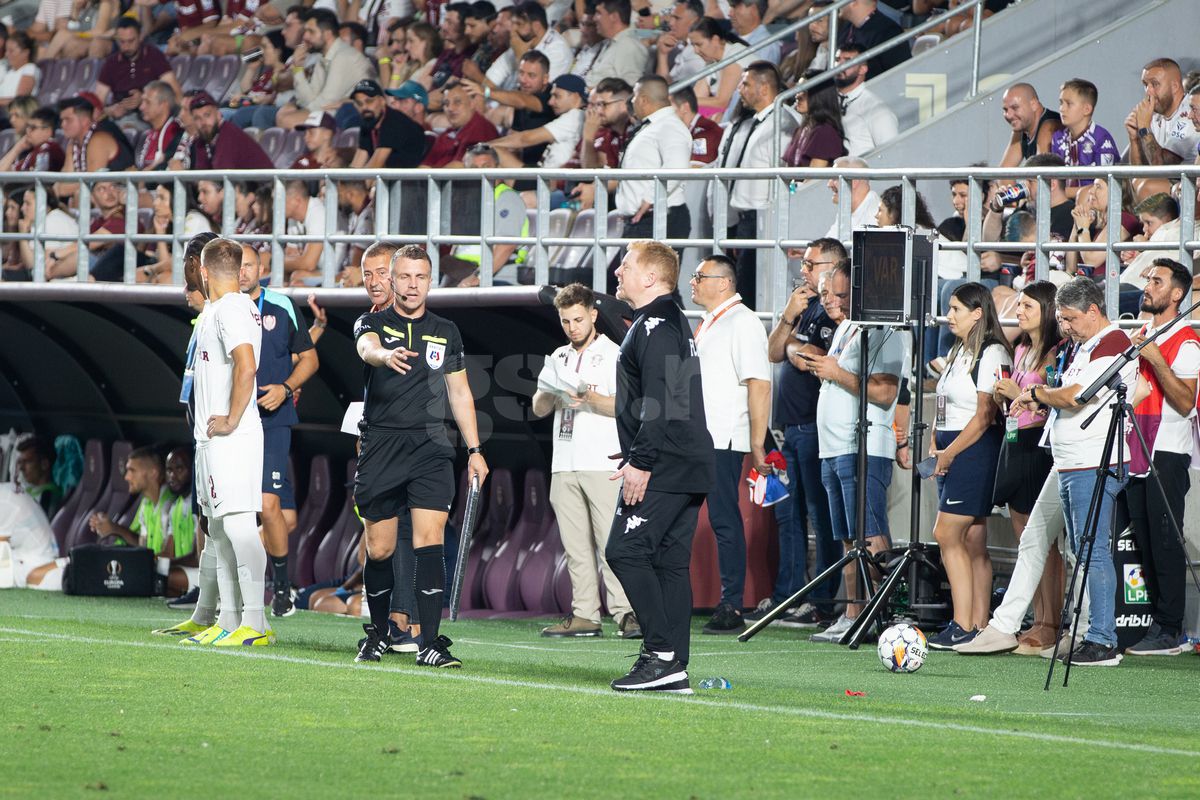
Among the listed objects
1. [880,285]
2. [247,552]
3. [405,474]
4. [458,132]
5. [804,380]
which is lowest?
[247,552]

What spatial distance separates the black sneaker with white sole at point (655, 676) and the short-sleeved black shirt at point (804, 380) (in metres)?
4.17

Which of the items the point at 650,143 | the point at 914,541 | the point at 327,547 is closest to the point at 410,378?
the point at 914,541

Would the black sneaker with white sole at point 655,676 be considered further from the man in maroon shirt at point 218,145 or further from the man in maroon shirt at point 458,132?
the man in maroon shirt at point 218,145

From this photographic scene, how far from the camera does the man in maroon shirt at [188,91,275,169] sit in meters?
17.4

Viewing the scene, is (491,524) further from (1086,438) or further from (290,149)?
(290,149)

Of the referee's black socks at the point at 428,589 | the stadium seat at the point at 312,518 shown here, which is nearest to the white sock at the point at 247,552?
the referee's black socks at the point at 428,589

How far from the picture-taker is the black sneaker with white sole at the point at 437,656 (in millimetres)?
A: 9414

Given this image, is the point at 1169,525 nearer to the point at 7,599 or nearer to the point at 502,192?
the point at 502,192

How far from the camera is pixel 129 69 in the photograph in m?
23.7

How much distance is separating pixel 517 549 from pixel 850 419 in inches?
125

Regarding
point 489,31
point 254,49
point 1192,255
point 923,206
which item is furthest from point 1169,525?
point 254,49

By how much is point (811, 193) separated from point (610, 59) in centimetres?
446

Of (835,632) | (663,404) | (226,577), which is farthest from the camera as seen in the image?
(835,632)

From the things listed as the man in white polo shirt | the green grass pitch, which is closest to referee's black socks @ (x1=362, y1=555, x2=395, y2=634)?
the green grass pitch
